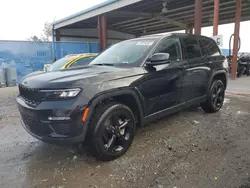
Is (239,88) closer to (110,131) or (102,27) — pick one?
(110,131)

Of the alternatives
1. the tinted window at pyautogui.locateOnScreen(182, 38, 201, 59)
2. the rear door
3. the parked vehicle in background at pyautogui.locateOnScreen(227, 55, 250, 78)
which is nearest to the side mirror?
the rear door

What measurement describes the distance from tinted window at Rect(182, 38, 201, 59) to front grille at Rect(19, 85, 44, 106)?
2783 millimetres

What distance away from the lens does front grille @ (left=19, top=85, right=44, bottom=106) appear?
2525 mm

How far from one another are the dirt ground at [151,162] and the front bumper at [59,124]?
1.55ft

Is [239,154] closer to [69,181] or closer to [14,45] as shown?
[69,181]

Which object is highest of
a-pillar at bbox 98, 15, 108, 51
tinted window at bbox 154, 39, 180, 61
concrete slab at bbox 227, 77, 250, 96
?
a-pillar at bbox 98, 15, 108, 51

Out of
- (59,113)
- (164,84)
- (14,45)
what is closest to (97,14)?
(14,45)

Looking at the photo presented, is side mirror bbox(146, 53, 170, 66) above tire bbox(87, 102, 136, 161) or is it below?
above

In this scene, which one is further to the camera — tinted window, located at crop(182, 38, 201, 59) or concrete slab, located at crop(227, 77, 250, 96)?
concrete slab, located at crop(227, 77, 250, 96)

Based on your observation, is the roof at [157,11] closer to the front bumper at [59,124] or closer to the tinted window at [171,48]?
the tinted window at [171,48]

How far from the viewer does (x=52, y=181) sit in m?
2.46

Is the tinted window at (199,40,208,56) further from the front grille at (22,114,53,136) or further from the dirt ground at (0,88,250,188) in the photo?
the front grille at (22,114,53,136)

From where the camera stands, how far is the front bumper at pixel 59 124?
2416 mm

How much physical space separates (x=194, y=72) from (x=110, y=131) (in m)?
2.22
